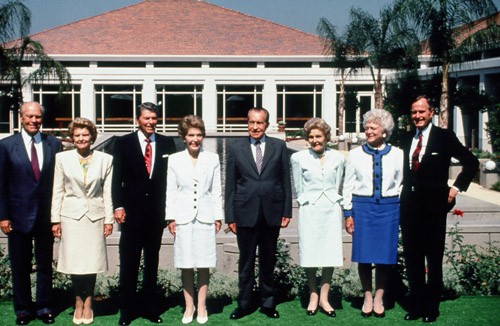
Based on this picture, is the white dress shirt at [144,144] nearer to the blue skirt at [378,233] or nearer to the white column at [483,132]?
the blue skirt at [378,233]

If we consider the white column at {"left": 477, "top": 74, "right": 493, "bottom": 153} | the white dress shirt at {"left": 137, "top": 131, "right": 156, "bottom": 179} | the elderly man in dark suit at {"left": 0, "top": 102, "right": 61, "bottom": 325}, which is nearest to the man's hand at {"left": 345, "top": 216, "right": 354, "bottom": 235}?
the white dress shirt at {"left": 137, "top": 131, "right": 156, "bottom": 179}

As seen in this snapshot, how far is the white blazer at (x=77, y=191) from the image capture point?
18.8 ft

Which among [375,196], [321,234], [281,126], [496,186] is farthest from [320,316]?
[281,126]

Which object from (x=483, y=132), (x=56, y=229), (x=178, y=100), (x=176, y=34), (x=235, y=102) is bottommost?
(x=56, y=229)

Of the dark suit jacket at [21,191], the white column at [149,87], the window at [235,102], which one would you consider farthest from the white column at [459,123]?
the dark suit jacket at [21,191]

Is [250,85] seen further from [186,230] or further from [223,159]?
[186,230]

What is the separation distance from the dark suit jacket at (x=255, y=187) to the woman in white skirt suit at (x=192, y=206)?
186 millimetres

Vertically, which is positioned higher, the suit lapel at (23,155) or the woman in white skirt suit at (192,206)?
the suit lapel at (23,155)

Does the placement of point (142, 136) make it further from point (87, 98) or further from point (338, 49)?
point (87, 98)

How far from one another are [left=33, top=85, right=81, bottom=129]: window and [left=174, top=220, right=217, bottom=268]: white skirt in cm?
3195

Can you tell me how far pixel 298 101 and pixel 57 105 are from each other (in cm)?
1334

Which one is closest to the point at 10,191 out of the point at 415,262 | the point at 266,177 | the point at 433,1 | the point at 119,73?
the point at 266,177

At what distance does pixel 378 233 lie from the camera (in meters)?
6.00

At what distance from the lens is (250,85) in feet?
125
